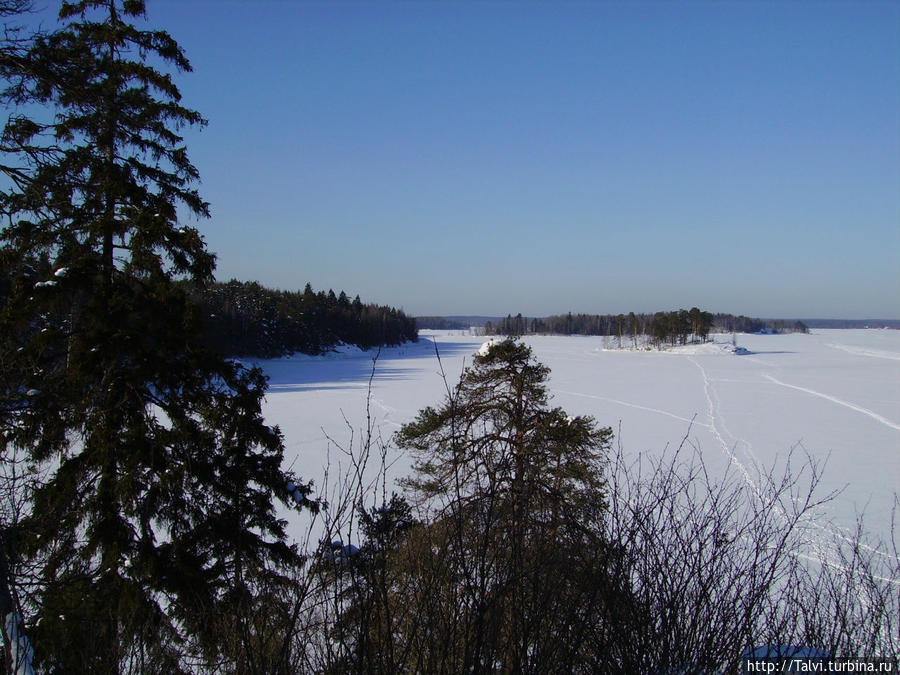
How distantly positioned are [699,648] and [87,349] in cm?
583

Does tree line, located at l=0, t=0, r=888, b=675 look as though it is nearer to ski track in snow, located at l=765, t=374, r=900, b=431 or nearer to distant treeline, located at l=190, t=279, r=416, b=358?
ski track in snow, located at l=765, t=374, r=900, b=431

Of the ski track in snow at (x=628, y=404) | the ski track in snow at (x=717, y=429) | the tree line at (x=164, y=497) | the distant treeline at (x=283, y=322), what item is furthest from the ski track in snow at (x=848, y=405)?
the distant treeline at (x=283, y=322)

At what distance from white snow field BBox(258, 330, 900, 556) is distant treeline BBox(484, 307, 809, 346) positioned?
39661mm

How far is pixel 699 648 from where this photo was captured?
2668mm

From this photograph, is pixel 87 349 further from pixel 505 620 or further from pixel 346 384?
pixel 346 384

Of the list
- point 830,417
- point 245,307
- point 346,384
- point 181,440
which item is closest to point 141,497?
point 181,440

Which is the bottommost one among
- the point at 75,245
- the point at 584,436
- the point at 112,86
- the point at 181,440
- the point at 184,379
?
the point at 584,436

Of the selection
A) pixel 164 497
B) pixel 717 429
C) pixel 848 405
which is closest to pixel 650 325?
pixel 848 405

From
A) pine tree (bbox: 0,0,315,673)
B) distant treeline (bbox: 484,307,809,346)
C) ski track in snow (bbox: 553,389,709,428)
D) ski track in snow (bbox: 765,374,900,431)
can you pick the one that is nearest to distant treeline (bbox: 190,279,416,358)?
ski track in snow (bbox: 553,389,709,428)

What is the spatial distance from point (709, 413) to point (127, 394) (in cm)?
2481

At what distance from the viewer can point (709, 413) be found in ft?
80.2

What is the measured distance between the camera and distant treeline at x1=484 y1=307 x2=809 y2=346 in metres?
87.6

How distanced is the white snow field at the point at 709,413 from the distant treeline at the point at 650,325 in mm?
39661

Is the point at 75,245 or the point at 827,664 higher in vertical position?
the point at 75,245
